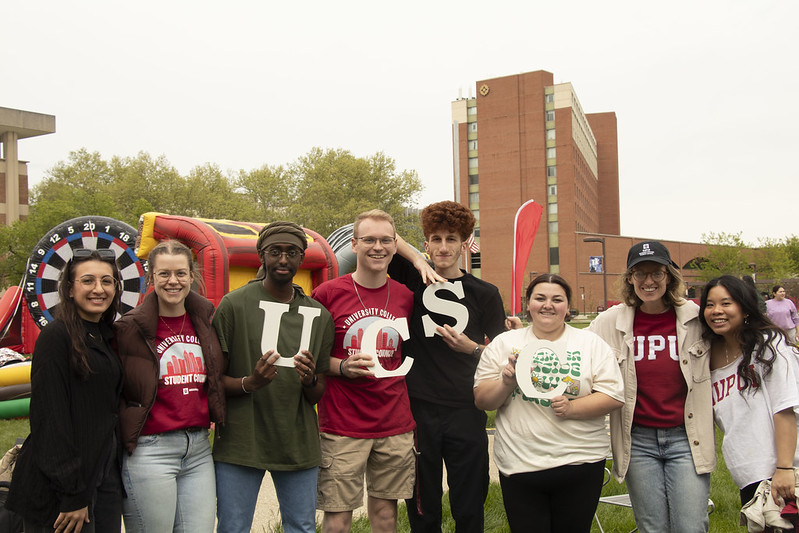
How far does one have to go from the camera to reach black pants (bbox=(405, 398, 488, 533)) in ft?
11.6

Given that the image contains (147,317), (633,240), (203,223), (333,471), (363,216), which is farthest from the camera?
(633,240)

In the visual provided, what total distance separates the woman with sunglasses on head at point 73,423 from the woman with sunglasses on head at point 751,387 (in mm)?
2882

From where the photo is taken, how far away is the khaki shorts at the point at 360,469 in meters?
3.30

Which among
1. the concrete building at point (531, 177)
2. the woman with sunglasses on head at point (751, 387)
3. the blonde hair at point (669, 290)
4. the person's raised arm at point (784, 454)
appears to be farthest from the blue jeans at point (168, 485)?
the concrete building at point (531, 177)

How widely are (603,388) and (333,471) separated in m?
1.43

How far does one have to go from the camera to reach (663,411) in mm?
3277

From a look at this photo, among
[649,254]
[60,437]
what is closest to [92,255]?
[60,437]

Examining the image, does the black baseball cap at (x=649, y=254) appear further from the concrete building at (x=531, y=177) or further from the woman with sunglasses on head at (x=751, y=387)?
the concrete building at (x=531, y=177)

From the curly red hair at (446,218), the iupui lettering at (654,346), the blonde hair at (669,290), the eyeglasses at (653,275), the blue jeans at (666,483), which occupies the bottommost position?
the blue jeans at (666,483)

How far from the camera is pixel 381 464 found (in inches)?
134

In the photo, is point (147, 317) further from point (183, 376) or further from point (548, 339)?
point (548, 339)

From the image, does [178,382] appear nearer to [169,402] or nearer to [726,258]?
[169,402]

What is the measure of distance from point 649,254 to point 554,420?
1066 millimetres

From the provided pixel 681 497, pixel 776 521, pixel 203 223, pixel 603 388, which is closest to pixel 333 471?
pixel 603 388
